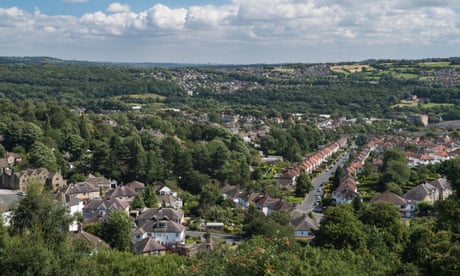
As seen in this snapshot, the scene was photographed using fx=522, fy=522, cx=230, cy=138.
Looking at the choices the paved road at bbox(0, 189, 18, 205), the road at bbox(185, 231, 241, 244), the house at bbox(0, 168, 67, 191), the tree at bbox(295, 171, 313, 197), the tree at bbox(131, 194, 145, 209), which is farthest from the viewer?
the tree at bbox(295, 171, 313, 197)

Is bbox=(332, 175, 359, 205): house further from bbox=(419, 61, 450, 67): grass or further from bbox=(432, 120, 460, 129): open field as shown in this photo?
bbox=(419, 61, 450, 67): grass

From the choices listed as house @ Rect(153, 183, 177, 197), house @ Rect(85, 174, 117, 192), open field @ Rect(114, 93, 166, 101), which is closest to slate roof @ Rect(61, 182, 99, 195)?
house @ Rect(85, 174, 117, 192)

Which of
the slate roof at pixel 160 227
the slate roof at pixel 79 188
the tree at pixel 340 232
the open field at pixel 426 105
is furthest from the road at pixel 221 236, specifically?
the open field at pixel 426 105

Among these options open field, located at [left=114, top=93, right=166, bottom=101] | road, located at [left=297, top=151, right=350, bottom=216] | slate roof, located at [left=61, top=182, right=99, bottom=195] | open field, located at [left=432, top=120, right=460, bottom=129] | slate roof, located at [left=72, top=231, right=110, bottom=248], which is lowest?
road, located at [left=297, top=151, right=350, bottom=216]

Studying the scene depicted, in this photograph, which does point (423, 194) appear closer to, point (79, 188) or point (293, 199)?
point (293, 199)

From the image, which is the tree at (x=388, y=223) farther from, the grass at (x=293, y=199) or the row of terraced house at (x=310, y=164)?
the row of terraced house at (x=310, y=164)

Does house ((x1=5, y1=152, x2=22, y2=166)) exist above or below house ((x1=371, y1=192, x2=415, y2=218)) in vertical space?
above

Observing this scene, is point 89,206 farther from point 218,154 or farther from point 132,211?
point 218,154

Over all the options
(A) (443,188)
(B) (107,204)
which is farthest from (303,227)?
(A) (443,188)
